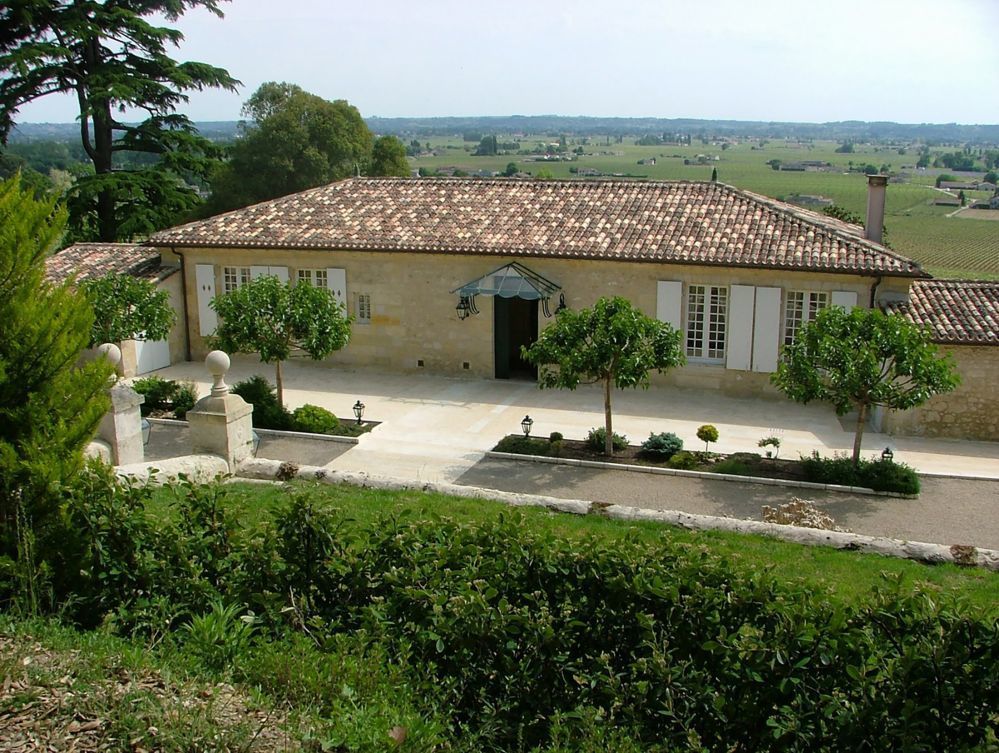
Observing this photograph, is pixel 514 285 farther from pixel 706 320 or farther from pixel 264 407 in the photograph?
pixel 264 407

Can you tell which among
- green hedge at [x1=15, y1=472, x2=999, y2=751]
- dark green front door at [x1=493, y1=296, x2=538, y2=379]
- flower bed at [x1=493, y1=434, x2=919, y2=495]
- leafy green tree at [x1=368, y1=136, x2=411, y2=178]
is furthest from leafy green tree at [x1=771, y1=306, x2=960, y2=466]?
leafy green tree at [x1=368, y1=136, x2=411, y2=178]

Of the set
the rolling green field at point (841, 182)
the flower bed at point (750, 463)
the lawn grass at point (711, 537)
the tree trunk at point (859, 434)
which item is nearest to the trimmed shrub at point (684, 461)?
the flower bed at point (750, 463)

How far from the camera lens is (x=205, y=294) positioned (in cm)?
2425

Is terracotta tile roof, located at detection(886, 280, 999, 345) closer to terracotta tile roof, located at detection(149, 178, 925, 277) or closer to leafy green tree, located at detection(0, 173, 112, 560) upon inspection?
terracotta tile roof, located at detection(149, 178, 925, 277)

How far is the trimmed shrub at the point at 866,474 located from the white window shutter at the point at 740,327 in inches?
203

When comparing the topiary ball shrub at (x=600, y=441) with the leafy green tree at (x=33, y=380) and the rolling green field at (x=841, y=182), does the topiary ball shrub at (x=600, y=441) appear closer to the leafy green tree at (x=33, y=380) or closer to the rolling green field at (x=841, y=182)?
the leafy green tree at (x=33, y=380)

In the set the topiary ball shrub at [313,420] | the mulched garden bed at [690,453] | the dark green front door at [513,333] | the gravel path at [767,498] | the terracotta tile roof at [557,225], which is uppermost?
the terracotta tile roof at [557,225]

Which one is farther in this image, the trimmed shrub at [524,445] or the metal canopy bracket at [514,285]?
the metal canopy bracket at [514,285]

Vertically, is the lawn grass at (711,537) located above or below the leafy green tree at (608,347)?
below

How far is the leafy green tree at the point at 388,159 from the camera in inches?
1924

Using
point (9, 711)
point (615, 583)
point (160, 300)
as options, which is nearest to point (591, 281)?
point (160, 300)

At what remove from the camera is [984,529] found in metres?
13.5

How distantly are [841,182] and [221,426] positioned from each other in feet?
391

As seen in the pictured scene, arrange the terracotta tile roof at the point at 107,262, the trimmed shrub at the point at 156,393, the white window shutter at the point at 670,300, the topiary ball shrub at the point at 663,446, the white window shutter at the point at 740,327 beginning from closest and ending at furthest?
the topiary ball shrub at the point at 663,446 → the trimmed shrub at the point at 156,393 → the white window shutter at the point at 740,327 → the white window shutter at the point at 670,300 → the terracotta tile roof at the point at 107,262
